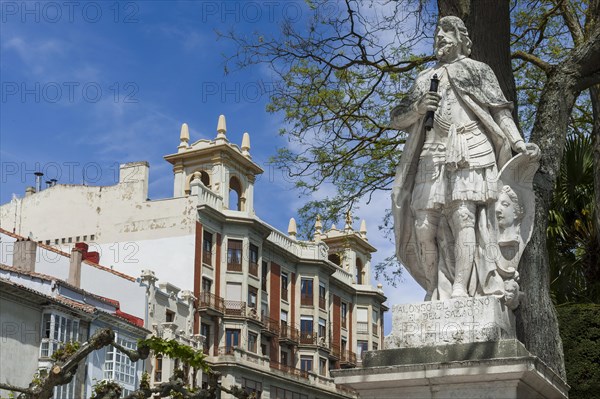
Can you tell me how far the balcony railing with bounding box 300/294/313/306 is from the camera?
6378 centimetres

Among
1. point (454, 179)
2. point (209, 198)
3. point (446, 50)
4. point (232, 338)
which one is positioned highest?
point (209, 198)

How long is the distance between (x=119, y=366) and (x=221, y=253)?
46.6 feet

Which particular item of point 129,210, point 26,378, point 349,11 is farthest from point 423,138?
point 129,210

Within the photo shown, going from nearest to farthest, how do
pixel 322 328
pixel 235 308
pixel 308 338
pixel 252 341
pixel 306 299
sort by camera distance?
pixel 235 308 → pixel 252 341 → pixel 308 338 → pixel 306 299 → pixel 322 328

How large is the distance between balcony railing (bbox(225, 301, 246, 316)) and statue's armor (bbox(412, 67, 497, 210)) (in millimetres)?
47180

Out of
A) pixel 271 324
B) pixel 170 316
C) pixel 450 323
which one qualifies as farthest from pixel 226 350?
pixel 450 323

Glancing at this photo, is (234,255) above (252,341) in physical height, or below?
above

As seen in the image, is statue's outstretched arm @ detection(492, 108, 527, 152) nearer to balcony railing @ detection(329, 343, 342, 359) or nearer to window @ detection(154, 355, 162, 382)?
window @ detection(154, 355, 162, 382)

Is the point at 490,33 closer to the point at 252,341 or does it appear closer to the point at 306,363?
the point at 252,341

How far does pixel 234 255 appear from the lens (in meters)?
56.6

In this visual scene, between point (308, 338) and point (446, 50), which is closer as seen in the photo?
point (446, 50)

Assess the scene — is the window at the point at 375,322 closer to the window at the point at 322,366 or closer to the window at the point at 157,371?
the window at the point at 322,366

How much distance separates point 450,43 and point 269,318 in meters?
50.9

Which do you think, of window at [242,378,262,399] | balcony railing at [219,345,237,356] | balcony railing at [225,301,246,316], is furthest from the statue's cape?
balcony railing at [225,301,246,316]
